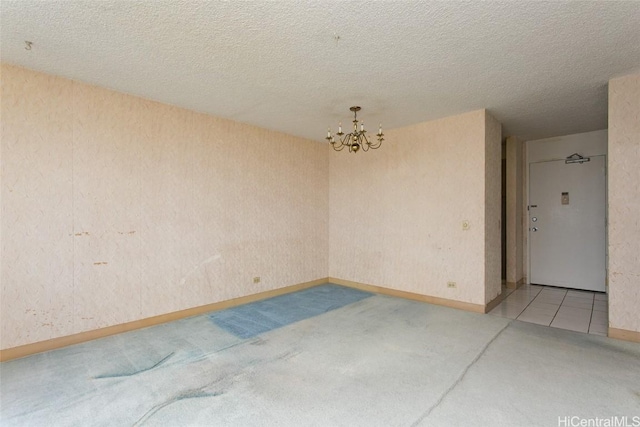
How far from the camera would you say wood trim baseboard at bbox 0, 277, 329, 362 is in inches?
112

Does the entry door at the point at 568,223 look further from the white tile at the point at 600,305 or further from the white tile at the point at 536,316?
the white tile at the point at 536,316

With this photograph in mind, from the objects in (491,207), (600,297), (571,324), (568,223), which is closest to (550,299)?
(600,297)

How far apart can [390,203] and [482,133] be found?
5.44 feet

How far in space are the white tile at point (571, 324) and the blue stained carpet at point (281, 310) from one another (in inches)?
95.2

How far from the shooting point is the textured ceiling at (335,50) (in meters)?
2.08

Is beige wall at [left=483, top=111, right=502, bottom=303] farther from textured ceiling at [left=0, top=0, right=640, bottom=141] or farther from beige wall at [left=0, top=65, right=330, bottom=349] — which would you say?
beige wall at [left=0, top=65, right=330, bottom=349]

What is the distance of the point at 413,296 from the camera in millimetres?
4727

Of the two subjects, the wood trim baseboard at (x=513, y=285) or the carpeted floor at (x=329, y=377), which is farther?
the wood trim baseboard at (x=513, y=285)

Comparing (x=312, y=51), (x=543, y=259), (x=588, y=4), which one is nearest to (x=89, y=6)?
(x=312, y=51)

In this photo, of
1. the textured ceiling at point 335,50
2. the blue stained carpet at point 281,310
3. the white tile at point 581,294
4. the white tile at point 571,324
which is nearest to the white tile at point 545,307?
the white tile at point 571,324

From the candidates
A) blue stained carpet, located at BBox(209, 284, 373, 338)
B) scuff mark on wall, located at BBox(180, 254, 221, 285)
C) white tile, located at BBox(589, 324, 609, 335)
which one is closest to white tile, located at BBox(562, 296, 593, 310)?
white tile, located at BBox(589, 324, 609, 335)

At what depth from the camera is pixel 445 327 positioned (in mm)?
3537

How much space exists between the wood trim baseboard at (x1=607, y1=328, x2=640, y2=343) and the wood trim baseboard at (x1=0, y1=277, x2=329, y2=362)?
4.10 meters
